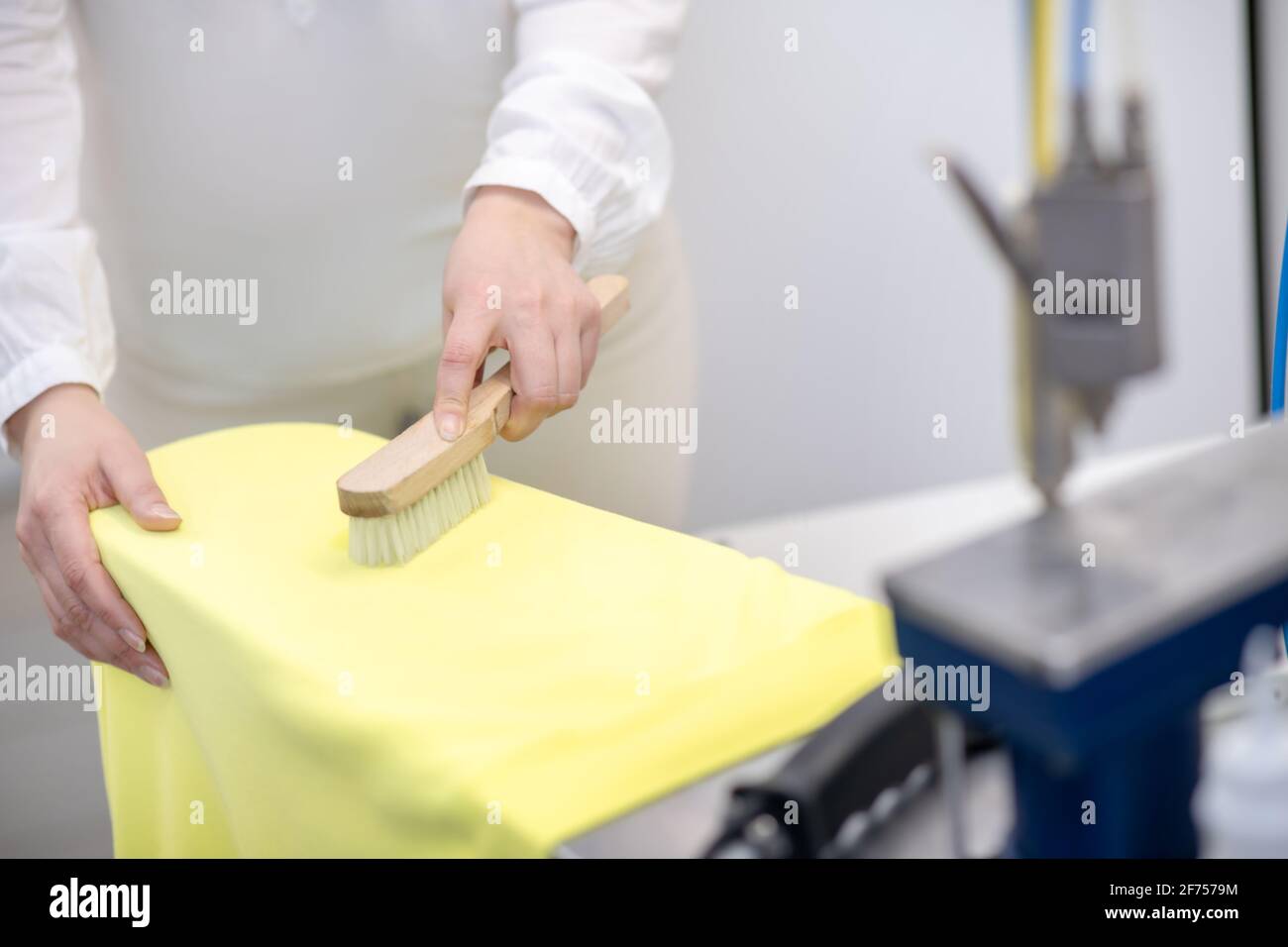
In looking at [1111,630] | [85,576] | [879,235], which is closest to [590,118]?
[85,576]

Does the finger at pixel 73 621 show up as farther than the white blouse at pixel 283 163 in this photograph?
No

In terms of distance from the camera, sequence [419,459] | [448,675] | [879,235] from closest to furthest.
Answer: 1. [448,675]
2. [419,459]
3. [879,235]

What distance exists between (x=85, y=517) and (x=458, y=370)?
0.21m

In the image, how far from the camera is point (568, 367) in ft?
2.15

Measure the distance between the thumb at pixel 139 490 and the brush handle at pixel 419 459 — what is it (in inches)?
3.9

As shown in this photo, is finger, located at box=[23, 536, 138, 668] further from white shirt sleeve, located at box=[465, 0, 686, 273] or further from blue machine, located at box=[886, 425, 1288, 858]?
blue machine, located at box=[886, 425, 1288, 858]

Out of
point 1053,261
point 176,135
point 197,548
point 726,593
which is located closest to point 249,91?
point 176,135

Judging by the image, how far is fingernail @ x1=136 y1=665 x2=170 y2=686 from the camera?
58 cm

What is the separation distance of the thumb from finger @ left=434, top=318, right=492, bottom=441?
0.14 m

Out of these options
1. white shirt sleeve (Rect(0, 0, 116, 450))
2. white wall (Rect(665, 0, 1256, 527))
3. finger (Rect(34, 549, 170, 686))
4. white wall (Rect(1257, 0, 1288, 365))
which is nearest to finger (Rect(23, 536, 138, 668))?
finger (Rect(34, 549, 170, 686))

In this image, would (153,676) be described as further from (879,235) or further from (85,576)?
(879,235)

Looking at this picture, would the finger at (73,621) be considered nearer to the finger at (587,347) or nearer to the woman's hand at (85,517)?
the woman's hand at (85,517)

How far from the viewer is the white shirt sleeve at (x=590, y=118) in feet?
2.43

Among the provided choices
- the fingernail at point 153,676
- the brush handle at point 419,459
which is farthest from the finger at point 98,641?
the brush handle at point 419,459
